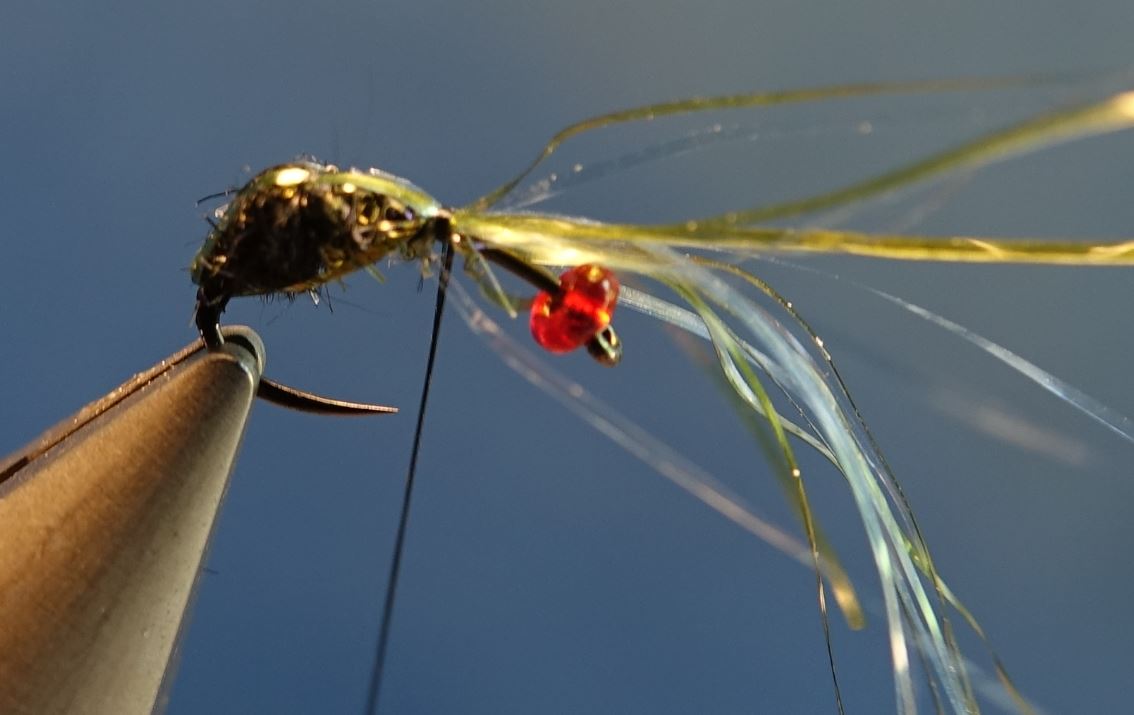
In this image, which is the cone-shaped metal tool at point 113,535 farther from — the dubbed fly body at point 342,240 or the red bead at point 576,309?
the red bead at point 576,309

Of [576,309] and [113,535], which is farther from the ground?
[576,309]

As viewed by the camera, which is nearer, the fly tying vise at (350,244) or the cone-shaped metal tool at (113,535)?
the cone-shaped metal tool at (113,535)

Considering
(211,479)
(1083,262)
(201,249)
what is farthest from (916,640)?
(201,249)

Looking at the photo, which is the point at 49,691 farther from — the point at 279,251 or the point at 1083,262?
the point at 1083,262

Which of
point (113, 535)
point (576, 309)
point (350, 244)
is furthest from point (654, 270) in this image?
point (113, 535)

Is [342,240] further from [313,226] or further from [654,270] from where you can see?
[654,270]

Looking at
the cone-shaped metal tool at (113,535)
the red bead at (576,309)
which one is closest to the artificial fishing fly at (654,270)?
the red bead at (576,309)

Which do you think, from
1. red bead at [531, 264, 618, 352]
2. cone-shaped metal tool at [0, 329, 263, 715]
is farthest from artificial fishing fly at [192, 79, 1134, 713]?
cone-shaped metal tool at [0, 329, 263, 715]
